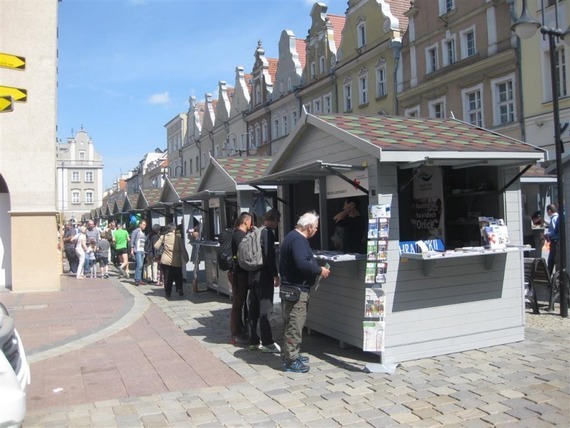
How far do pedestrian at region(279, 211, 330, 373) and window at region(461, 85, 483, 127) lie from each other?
19236mm

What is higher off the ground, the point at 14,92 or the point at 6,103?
the point at 14,92

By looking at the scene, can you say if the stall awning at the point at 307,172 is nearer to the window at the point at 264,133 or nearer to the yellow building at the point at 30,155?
the yellow building at the point at 30,155

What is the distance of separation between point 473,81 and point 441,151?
18.7m

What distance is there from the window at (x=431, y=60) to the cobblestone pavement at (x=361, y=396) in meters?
20.9

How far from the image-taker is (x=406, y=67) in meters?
27.2

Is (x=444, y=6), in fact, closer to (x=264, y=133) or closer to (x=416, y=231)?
(x=264, y=133)

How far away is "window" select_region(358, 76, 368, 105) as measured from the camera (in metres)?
30.0

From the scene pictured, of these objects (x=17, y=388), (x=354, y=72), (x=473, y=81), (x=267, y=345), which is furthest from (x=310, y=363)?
(x=354, y=72)

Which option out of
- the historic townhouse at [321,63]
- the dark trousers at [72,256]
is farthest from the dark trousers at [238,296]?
the historic townhouse at [321,63]

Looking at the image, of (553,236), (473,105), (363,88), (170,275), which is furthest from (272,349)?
(363,88)

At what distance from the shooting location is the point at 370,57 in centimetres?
2923

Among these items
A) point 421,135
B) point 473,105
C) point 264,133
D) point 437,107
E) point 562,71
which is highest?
point 264,133

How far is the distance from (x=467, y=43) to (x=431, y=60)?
7.85 feet

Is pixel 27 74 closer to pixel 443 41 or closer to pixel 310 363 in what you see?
pixel 310 363
